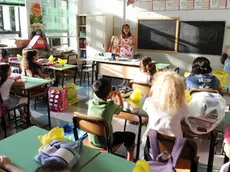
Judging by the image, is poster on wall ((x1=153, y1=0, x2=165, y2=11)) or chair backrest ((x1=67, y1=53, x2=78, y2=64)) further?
chair backrest ((x1=67, y1=53, x2=78, y2=64))

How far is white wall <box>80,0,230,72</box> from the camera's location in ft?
18.7

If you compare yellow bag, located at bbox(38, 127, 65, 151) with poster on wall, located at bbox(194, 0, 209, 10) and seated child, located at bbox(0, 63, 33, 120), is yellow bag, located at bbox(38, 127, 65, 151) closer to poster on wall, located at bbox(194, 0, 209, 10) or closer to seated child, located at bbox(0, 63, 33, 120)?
seated child, located at bbox(0, 63, 33, 120)

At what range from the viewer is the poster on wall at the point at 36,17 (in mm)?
6289

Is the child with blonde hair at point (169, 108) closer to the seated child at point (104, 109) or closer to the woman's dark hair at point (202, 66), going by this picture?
the seated child at point (104, 109)

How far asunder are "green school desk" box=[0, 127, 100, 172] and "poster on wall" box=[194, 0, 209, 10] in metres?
5.36

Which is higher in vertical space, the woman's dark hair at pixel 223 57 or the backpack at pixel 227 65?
the woman's dark hair at pixel 223 57

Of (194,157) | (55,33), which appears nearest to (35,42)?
(55,33)

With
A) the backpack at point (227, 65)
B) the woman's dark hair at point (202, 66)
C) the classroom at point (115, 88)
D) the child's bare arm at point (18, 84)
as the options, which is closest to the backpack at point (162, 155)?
the classroom at point (115, 88)

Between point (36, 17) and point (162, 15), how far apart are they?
3416 mm

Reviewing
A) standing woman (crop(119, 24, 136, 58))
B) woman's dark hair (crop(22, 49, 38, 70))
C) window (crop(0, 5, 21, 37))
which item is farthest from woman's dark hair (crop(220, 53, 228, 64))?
window (crop(0, 5, 21, 37))

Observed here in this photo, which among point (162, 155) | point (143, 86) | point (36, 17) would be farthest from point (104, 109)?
point (36, 17)

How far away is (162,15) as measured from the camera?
6.32 meters

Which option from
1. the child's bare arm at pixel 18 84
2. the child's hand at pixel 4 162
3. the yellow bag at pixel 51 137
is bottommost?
the child's hand at pixel 4 162

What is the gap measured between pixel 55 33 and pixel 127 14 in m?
2.30
